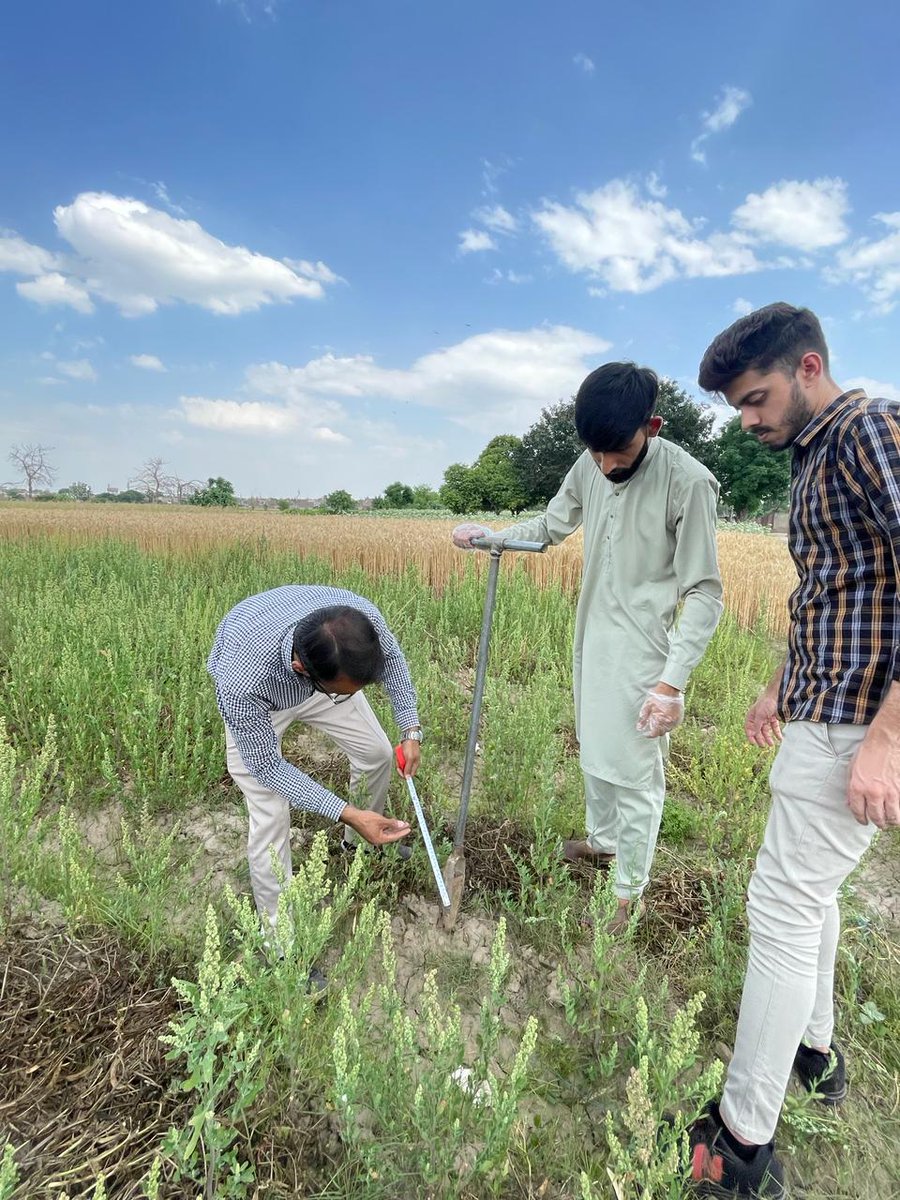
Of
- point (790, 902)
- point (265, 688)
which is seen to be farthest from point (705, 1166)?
point (265, 688)

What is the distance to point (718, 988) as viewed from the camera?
6.31 ft

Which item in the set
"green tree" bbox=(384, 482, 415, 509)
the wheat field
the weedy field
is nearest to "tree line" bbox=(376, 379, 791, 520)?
"green tree" bbox=(384, 482, 415, 509)

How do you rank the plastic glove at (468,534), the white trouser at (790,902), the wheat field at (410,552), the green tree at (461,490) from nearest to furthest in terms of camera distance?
the white trouser at (790,902) < the plastic glove at (468,534) < the wheat field at (410,552) < the green tree at (461,490)

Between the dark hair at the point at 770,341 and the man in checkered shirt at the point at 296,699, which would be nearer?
the dark hair at the point at 770,341

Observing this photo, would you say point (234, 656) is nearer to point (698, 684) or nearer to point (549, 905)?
point (549, 905)

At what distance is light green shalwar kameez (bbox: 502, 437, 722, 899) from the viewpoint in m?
1.93

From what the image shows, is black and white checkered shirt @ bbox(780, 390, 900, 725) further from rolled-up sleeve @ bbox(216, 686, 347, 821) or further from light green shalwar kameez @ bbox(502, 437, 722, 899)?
rolled-up sleeve @ bbox(216, 686, 347, 821)

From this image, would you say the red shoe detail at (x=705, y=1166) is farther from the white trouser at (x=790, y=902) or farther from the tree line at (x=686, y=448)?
the tree line at (x=686, y=448)

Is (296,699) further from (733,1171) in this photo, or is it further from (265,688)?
(733,1171)

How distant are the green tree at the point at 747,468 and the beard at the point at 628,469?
39738 mm

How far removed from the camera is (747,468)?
39.0 metres

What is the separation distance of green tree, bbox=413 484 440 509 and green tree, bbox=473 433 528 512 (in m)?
9.07

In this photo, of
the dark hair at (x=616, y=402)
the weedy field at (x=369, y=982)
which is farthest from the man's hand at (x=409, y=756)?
the dark hair at (x=616, y=402)

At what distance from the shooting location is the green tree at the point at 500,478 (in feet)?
151
